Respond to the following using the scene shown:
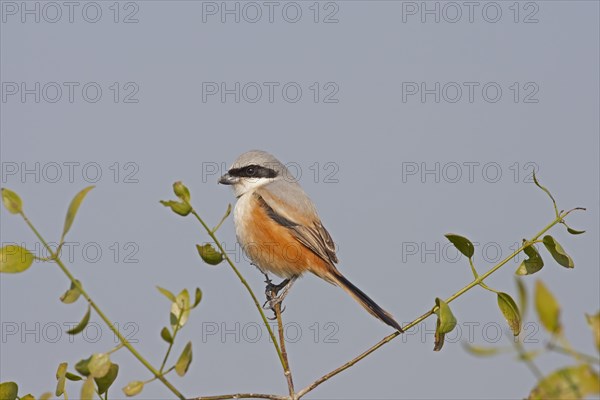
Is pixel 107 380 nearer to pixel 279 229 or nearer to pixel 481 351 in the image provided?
pixel 481 351

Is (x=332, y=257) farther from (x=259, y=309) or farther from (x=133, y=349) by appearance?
(x=133, y=349)

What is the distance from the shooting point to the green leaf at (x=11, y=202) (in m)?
1.29

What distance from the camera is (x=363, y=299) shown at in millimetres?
4223

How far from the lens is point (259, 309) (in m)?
1.76

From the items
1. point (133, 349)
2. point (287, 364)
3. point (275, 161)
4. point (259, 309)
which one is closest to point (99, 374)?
point (133, 349)

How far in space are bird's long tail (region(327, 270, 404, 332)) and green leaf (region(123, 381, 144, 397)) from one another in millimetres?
2237

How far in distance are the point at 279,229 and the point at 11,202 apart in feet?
12.0

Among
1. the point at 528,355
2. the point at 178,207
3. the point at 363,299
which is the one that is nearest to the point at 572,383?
the point at 528,355

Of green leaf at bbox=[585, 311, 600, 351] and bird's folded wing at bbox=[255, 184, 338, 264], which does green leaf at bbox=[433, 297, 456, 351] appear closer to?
green leaf at bbox=[585, 311, 600, 351]

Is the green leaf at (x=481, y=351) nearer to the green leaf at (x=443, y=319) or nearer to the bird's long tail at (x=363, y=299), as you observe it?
the green leaf at (x=443, y=319)

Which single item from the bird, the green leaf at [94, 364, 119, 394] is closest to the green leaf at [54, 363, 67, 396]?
the green leaf at [94, 364, 119, 394]

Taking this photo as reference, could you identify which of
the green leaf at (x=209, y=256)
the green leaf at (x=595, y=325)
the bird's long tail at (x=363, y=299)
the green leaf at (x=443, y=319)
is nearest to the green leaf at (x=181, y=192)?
the green leaf at (x=209, y=256)

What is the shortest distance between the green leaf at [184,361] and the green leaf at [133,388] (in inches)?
4.3

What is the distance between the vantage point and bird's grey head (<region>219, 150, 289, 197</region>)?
17.2ft
